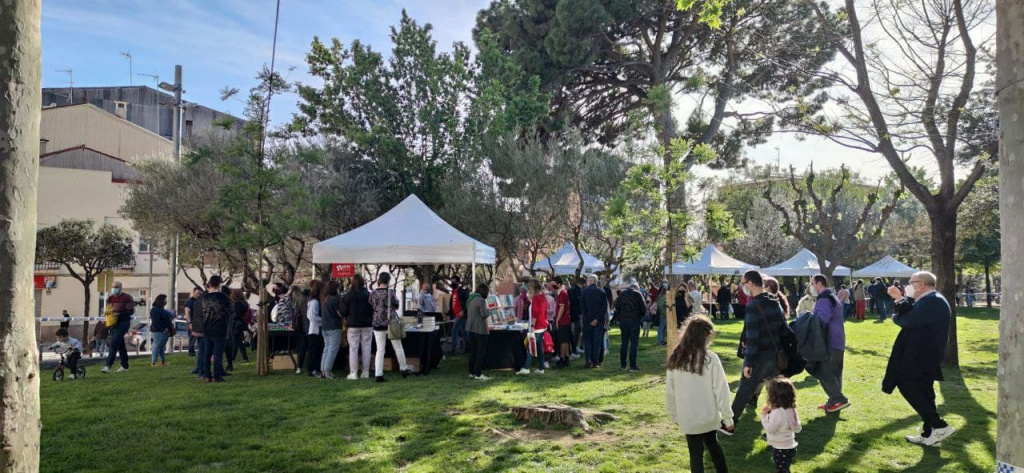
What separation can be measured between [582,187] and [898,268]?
65.2 ft

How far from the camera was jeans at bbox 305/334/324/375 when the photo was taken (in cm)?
1203

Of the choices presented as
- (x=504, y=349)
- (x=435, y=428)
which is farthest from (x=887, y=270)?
(x=435, y=428)

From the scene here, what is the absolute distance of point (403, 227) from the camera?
13.0 m

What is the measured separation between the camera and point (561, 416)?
7.56 m

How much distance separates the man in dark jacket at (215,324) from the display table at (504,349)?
4.32m

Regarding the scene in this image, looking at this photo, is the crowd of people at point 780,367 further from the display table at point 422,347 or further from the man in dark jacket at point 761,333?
the display table at point 422,347

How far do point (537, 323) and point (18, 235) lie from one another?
9.98 meters

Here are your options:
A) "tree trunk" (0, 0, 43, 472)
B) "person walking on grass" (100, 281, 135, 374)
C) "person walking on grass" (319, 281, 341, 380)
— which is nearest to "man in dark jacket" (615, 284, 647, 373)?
"person walking on grass" (319, 281, 341, 380)

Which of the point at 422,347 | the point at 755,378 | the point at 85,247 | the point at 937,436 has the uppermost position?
the point at 85,247

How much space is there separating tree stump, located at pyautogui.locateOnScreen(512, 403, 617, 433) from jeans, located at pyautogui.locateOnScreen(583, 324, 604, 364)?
16.3ft

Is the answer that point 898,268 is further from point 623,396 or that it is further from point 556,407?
point 556,407

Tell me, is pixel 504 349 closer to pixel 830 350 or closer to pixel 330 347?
pixel 330 347

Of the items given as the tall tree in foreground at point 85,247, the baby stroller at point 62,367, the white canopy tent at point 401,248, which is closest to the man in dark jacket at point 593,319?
the white canopy tent at point 401,248

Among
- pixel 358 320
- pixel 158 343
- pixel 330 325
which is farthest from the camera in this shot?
pixel 158 343
